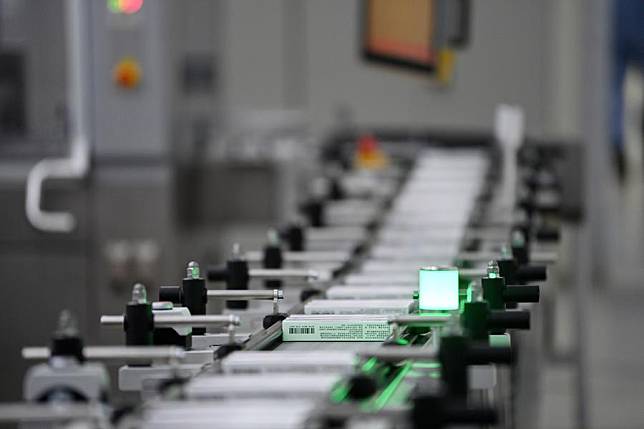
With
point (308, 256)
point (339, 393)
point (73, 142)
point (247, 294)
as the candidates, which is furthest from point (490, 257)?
point (73, 142)

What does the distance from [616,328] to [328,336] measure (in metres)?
5.73

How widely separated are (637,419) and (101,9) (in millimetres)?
2771

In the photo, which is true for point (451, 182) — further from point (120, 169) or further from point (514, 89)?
point (514, 89)

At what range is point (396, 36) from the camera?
3.72m

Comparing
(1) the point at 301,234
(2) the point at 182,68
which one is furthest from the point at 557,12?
(1) the point at 301,234

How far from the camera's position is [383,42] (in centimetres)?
373

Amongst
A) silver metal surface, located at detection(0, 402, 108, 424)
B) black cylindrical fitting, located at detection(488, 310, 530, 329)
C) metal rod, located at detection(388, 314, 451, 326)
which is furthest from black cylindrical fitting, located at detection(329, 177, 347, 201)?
silver metal surface, located at detection(0, 402, 108, 424)

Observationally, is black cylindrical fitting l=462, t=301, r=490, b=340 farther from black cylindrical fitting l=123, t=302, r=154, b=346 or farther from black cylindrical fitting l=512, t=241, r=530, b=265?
black cylindrical fitting l=512, t=241, r=530, b=265

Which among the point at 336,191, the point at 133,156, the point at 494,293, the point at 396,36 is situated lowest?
the point at 494,293

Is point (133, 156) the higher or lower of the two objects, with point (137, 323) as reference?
higher

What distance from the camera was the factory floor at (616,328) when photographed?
5.60 m

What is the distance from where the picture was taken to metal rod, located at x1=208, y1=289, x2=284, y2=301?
7.04 ft

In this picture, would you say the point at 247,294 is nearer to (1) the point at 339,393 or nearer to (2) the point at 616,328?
(1) the point at 339,393

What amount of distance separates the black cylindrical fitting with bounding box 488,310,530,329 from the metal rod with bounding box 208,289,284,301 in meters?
0.43
